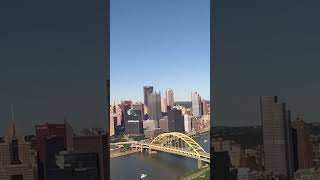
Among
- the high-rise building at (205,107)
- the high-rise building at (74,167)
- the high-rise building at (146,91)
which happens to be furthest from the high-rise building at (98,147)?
the high-rise building at (205,107)

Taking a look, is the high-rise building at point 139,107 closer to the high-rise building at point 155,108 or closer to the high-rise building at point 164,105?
the high-rise building at point 155,108

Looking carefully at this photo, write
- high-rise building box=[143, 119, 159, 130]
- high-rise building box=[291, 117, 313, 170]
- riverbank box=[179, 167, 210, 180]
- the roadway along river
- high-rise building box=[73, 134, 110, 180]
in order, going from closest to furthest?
high-rise building box=[291, 117, 313, 170], high-rise building box=[73, 134, 110, 180], riverbank box=[179, 167, 210, 180], the roadway along river, high-rise building box=[143, 119, 159, 130]

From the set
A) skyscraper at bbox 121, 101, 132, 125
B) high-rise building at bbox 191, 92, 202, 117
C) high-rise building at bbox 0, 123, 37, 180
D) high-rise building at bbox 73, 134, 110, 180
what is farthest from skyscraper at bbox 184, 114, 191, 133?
high-rise building at bbox 0, 123, 37, 180

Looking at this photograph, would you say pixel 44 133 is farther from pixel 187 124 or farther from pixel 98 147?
pixel 187 124

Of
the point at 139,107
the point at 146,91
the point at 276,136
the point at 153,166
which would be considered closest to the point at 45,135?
the point at 276,136

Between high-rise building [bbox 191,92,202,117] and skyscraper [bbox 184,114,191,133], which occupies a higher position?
high-rise building [bbox 191,92,202,117]

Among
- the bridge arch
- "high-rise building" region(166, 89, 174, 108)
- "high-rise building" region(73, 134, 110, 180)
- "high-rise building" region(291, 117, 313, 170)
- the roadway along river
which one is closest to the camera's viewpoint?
"high-rise building" region(291, 117, 313, 170)

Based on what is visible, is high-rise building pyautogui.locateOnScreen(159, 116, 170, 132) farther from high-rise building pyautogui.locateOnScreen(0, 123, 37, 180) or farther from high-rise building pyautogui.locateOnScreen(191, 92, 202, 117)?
high-rise building pyautogui.locateOnScreen(0, 123, 37, 180)
